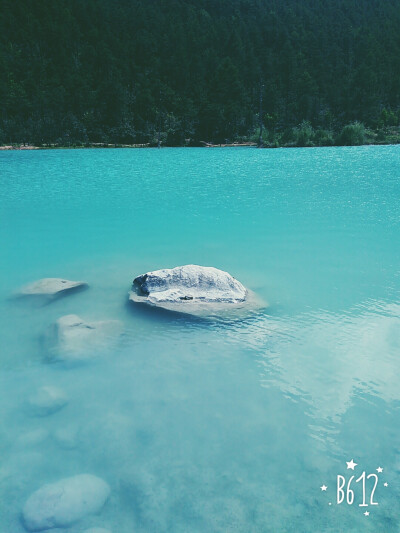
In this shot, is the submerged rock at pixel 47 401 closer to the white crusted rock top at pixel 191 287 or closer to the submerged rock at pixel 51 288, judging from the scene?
the white crusted rock top at pixel 191 287

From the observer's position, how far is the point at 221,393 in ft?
20.5

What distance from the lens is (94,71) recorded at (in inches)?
4567

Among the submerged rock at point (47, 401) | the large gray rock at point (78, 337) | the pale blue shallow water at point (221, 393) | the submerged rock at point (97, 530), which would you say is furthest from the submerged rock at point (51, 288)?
the submerged rock at point (97, 530)

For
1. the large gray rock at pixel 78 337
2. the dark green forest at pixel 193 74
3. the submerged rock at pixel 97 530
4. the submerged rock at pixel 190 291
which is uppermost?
the dark green forest at pixel 193 74

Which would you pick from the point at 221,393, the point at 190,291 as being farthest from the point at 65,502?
the point at 190,291

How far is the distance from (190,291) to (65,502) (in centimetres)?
507

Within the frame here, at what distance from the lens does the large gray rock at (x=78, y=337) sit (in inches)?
283

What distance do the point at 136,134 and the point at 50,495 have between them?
95.1m

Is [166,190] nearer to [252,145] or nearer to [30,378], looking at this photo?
[30,378]

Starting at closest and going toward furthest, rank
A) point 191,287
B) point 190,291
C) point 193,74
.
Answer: point 190,291 → point 191,287 → point 193,74

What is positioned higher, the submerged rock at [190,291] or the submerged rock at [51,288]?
the submerged rock at [190,291]

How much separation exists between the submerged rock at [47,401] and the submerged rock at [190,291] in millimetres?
2859

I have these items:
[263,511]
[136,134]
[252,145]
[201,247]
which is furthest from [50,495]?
[136,134]

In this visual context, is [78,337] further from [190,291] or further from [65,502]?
[65,502]
